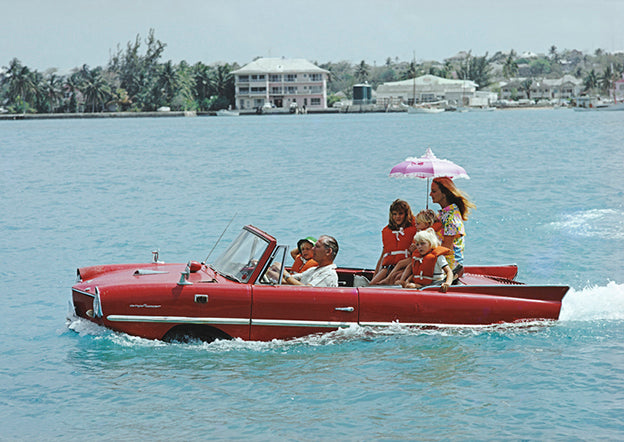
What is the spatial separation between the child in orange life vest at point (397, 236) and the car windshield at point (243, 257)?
1.51m

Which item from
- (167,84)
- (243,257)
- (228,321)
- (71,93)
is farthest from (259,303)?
(71,93)

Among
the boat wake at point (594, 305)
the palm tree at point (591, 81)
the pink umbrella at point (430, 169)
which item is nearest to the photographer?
the pink umbrella at point (430, 169)

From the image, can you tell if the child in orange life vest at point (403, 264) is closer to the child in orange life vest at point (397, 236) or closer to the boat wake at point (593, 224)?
the child in orange life vest at point (397, 236)

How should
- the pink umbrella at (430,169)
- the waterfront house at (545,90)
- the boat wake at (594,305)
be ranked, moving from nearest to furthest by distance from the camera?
the pink umbrella at (430,169) < the boat wake at (594,305) < the waterfront house at (545,90)

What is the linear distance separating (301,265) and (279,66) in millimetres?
140237

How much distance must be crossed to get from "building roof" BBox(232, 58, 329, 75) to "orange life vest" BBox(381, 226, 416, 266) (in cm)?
13612

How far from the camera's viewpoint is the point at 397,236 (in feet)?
33.1

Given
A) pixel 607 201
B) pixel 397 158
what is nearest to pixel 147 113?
pixel 397 158

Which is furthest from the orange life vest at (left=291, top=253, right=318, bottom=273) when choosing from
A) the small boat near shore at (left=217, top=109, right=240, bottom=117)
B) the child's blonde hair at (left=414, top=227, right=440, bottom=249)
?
the small boat near shore at (left=217, top=109, right=240, bottom=117)

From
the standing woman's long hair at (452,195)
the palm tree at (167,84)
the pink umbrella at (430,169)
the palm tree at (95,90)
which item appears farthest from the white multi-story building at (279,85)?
the standing woman's long hair at (452,195)

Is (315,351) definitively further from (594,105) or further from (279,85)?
(594,105)

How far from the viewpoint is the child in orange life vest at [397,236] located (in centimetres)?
1005

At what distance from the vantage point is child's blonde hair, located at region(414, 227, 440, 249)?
961 cm

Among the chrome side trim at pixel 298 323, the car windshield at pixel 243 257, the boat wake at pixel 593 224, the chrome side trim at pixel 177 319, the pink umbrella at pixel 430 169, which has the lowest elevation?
the boat wake at pixel 593 224
